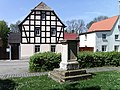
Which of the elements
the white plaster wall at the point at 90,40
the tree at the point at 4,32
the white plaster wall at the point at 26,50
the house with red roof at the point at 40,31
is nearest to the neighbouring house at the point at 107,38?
the white plaster wall at the point at 90,40

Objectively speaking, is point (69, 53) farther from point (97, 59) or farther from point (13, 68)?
point (13, 68)

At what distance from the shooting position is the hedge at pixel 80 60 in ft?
56.7

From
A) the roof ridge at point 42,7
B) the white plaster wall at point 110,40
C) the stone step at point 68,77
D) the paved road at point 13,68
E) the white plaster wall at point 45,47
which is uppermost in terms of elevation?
the roof ridge at point 42,7

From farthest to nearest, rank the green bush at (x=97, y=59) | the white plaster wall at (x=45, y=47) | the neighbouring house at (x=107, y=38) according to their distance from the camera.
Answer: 1. the neighbouring house at (x=107, y=38)
2. the white plaster wall at (x=45, y=47)
3. the green bush at (x=97, y=59)

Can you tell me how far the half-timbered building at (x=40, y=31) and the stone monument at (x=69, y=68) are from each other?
2634 cm

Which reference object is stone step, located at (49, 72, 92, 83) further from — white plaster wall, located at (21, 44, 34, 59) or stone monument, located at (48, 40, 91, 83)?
white plaster wall, located at (21, 44, 34, 59)

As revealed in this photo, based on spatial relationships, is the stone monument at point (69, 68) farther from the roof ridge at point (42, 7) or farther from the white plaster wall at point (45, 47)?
the roof ridge at point (42, 7)

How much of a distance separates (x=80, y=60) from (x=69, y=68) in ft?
17.4

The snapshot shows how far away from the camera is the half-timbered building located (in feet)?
129

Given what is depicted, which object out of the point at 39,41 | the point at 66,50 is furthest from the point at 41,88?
the point at 39,41

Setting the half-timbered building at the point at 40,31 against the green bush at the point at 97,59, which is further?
the half-timbered building at the point at 40,31

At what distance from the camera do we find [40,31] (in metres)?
39.9

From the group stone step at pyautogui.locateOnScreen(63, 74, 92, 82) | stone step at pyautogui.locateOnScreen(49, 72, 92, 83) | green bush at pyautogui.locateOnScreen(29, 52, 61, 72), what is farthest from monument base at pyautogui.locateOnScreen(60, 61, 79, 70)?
green bush at pyautogui.locateOnScreen(29, 52, 61, 72)

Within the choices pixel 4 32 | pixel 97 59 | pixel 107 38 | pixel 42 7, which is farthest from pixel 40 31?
pixel 97 59
